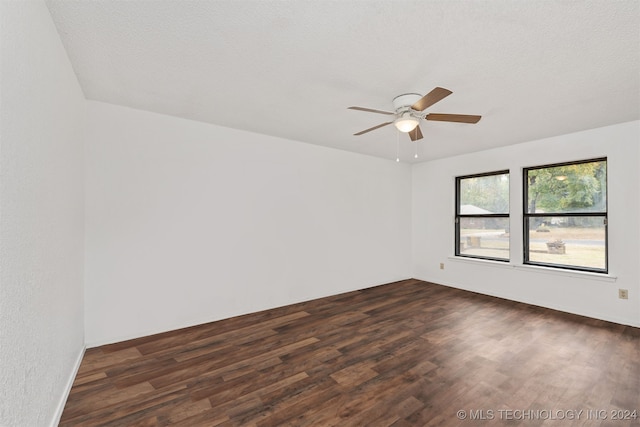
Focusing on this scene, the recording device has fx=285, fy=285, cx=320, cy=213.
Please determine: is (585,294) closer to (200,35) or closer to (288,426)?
(288,426)

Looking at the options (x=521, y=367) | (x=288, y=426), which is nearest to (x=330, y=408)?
(x=288, y=426)

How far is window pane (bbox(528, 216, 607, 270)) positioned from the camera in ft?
12.2

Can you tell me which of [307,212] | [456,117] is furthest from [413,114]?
[307,212]

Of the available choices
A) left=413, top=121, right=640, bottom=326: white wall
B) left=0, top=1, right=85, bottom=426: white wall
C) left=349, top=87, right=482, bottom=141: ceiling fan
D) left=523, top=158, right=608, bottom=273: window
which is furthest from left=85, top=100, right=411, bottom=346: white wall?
left=523, top=158, right=608, bottom=273: window

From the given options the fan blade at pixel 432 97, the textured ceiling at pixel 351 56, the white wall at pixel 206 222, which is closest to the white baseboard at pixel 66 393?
the white wall at pixel 206 222

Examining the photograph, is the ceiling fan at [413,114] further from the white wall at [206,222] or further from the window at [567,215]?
the window at [567,215]

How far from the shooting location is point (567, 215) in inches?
154

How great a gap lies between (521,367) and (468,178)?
11.4ft

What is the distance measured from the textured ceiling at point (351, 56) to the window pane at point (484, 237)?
1.98m

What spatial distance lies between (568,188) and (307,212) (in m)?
3.66

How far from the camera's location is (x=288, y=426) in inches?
69.5

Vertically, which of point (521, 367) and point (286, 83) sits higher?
point (286, 83)

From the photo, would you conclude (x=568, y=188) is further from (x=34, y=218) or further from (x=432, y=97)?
(x=34, y=218)

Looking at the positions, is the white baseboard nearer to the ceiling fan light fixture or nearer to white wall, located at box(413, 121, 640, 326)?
the ceiling fan light fixture
